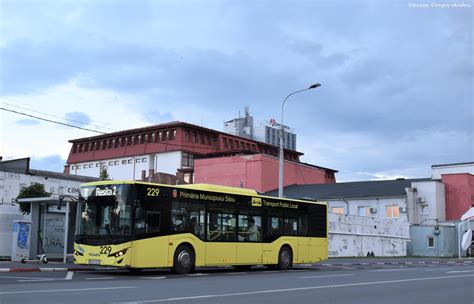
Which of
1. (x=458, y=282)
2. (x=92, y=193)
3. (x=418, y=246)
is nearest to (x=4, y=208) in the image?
(x=92, y=193)

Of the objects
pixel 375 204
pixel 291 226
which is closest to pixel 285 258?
pixel 291 226

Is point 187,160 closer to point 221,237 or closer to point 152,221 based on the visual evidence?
point 221,237

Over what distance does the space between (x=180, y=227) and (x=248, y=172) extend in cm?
4940

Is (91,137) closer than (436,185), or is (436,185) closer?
(436,185)

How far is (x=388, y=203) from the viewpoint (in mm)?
57656

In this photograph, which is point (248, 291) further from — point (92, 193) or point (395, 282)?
point (92, 193)

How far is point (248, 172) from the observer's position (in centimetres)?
6912

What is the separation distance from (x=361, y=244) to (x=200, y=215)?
27.6 meters

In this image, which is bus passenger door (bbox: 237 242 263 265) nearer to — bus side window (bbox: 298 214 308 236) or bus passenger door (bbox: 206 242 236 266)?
bus passenger door (bbox: 206 242 236 266)

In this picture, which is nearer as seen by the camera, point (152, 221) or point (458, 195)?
point (152, 221)

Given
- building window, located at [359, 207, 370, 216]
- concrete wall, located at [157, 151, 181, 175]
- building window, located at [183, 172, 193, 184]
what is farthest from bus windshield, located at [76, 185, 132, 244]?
concrete wall, located at [157, 151, 181, 175]

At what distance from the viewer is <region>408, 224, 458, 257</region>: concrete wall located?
52.5 metres

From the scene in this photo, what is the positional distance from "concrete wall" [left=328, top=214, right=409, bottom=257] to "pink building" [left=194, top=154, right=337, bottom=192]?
790 inches

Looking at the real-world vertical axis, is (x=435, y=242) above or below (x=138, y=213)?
below
